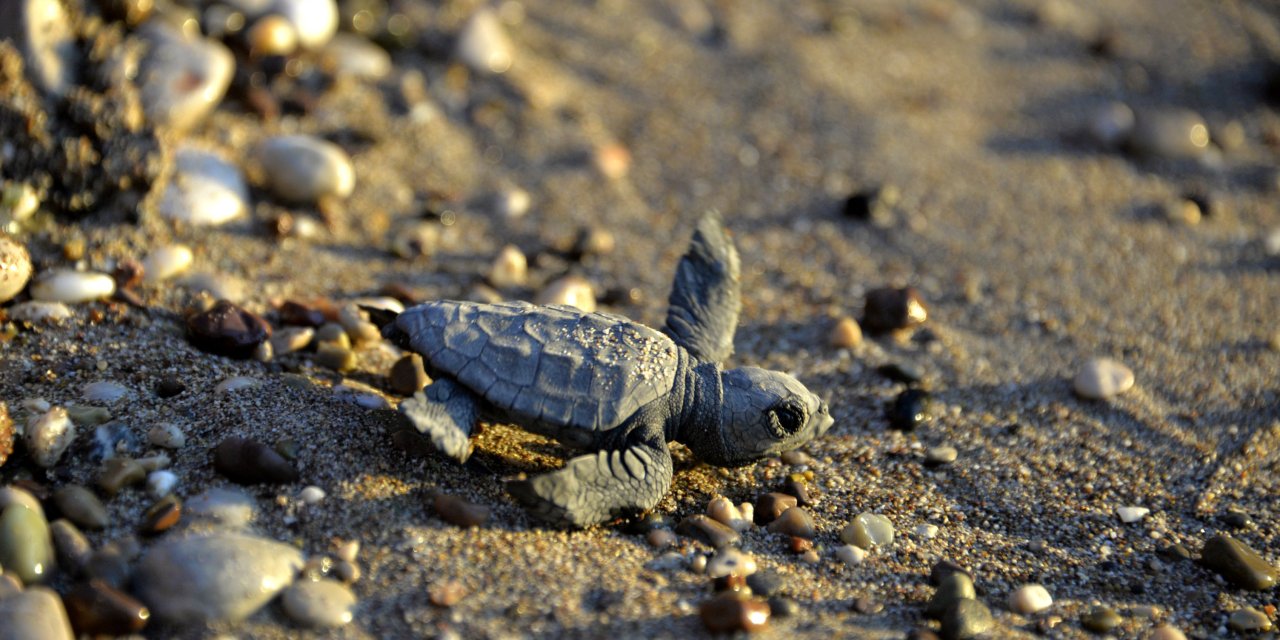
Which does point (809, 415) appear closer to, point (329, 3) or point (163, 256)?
point (163, 256)

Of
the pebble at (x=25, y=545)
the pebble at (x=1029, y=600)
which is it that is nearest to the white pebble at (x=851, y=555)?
the pebble at (x=1029, y=600)

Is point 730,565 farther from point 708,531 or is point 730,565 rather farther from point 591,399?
point 591,399

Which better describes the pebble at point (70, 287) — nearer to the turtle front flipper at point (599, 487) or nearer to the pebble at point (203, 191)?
the pebble at point (203, 191)

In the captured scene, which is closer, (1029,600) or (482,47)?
(1029,600)

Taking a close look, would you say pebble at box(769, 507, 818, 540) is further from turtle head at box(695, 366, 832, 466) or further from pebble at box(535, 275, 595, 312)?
pebble at box(535, 275, 595, 312)

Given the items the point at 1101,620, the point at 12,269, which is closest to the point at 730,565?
the point at 1101,620

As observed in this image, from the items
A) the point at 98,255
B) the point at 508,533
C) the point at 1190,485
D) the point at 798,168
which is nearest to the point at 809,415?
the point at 508,533
